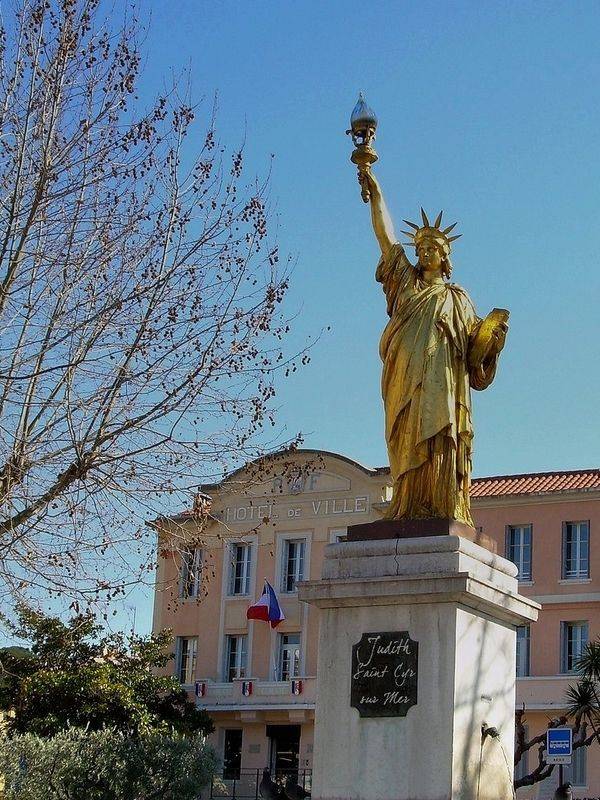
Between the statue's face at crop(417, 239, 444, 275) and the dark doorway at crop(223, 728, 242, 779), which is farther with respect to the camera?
the dark doorway at crop(223, 728, 242, 779)

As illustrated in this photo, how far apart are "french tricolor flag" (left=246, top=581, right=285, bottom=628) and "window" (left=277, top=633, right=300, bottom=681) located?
812mm

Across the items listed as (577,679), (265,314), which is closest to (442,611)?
(265,314)

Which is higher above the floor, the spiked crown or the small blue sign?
the spiked crown

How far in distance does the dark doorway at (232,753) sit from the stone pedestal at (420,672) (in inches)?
1182

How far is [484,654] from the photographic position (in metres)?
11.2

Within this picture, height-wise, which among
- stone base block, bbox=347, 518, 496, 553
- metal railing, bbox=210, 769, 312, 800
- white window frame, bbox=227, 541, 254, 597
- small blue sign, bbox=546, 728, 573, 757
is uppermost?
white window frame, bbox=227, 541, 254, 597

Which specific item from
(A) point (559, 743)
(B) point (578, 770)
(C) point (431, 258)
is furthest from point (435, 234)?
(B) point (578, 770)

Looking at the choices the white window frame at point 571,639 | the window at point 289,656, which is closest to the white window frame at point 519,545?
the white window frame at point 571,639

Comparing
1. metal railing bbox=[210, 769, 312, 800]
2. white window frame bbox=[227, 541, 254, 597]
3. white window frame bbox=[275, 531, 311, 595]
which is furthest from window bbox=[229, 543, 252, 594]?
metal railing bbox=[210, 769, 312, 800]

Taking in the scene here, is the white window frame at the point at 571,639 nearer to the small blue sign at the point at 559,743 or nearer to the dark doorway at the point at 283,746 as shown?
the dark doorway at the point at 283,746

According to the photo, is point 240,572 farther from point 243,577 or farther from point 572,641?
point 572,641

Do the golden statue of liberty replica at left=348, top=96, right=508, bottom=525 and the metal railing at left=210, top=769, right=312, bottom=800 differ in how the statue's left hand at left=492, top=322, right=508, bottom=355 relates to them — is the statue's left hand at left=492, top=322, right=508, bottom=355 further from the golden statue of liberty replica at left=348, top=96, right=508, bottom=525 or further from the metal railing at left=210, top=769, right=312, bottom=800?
the metal railing at left=210, top=769, right=312, bottom=800

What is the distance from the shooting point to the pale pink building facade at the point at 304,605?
36.5m

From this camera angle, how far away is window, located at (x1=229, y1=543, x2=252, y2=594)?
42125 millimetres
